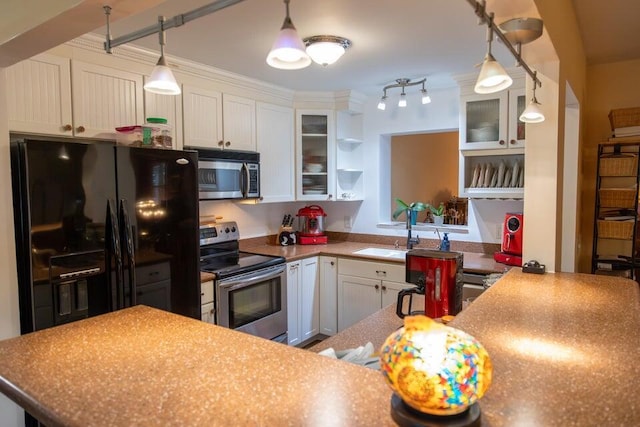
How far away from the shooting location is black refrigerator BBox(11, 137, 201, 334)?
6.31 feet

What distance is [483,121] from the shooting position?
336cm

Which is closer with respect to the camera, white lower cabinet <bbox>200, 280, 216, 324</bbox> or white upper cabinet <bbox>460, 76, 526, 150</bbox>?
white lower cabinet <bbox>200, 280, 216, 324</bbox>

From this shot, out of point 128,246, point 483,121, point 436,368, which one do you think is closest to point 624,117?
point 483,121

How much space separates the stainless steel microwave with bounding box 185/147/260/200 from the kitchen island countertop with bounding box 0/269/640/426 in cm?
168

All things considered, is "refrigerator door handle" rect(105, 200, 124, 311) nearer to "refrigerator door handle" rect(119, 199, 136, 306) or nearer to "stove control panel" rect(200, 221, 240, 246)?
Result: "refrigerator door handle" rect(119, 199, 136, 306)

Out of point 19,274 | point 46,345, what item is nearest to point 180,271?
point 19,274

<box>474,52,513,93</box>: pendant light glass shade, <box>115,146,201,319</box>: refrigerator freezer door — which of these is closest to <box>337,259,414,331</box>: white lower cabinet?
<box>115,146,201,319</box>: refrigerator freezer door

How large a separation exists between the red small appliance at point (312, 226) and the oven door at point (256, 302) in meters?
0.83

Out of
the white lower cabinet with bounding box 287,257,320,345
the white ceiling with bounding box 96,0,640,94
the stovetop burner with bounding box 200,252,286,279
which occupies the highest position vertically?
the white ceiling with bounding box 96,0,640,94

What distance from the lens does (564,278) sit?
2078 millimetres

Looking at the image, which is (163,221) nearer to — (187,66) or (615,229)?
(187,66)

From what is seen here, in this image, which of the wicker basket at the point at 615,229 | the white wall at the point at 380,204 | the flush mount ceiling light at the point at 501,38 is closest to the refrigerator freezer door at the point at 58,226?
the white wall at the point at 380,204

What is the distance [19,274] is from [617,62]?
4.18m

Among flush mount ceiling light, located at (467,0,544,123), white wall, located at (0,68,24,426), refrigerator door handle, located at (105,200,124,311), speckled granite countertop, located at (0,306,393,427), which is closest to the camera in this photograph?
speckled granite countertop, located at (0,306,393,427)
